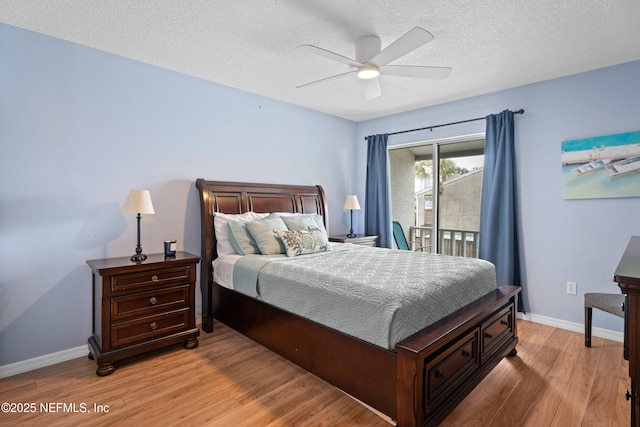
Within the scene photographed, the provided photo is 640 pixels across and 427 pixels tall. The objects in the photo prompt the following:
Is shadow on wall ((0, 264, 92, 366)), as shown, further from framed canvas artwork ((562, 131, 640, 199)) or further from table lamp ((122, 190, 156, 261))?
framed canvas artwork ((562, 131, 640, 199))

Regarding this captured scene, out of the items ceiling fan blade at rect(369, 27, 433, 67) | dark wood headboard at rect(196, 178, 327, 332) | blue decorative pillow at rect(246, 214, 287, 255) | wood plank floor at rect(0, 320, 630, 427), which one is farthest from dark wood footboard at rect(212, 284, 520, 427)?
ceiling fan blade at rect(369, 27, 433, 67)

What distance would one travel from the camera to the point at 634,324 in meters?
1.19

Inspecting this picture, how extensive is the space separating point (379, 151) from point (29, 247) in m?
4.15

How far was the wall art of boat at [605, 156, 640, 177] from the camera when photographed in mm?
2891

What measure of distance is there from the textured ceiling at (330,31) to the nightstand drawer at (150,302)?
81.3 inches

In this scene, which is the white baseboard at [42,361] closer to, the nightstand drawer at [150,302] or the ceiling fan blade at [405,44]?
the nightstand drawer at [150,302]

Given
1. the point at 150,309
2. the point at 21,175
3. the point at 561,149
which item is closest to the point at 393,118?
the point at 561,149

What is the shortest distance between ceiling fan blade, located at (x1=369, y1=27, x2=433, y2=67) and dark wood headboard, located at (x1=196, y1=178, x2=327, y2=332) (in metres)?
1.97

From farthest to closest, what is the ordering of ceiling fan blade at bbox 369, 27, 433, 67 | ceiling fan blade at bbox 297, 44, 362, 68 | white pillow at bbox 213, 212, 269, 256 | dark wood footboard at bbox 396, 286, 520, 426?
white pillow at bbox 213, 212, 269, 256 → ceiling fan blade at bbox 297, 44, 362, 68 → ceiling fan blade at bbox 369, 27, 433, 67 → dark wood footboard at bbox 396, 286, 520, 426

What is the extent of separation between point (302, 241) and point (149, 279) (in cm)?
134

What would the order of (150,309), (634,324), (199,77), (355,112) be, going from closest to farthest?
(634,324) < (150,309) < (199,77) < (355,112)

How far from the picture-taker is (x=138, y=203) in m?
2.63

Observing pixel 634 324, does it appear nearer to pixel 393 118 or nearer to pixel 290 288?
pixel 290 288

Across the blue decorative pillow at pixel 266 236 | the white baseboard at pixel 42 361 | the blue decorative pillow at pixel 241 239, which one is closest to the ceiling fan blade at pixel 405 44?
the blue decorative pillow at pixel 266 236
